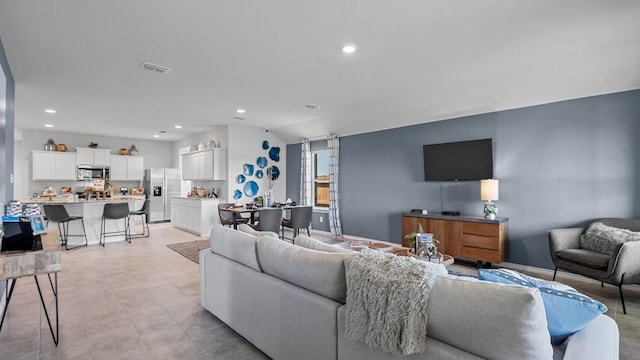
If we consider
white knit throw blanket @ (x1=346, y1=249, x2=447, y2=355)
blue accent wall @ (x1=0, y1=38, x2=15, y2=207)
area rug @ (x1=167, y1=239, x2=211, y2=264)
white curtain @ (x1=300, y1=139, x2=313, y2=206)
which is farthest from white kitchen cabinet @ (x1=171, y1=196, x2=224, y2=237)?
white knit throw blanket @ (x1=346, y1=249, x2=447, y2=355)

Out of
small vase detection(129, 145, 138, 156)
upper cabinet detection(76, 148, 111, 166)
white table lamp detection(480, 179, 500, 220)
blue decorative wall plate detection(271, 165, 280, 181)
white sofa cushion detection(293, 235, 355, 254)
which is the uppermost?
small vase detection(129, 145, 138, 156)

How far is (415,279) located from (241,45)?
8.81ft

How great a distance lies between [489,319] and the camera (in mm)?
1168

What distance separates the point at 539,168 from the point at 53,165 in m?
10.2

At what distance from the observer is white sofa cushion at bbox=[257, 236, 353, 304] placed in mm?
1716

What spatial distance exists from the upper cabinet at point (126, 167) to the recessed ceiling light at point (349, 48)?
Answer: 8.20 meters

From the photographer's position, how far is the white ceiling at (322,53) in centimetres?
242

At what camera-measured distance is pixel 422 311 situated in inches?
50.9

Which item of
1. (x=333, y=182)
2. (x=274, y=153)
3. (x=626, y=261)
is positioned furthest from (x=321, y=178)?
(x=626, y=261)

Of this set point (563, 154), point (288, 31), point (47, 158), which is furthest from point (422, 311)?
point (47, 158)

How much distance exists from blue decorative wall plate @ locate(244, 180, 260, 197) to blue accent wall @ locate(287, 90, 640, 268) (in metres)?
3.30

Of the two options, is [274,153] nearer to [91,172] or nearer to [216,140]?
[216,140]

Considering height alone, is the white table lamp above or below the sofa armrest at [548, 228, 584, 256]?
above

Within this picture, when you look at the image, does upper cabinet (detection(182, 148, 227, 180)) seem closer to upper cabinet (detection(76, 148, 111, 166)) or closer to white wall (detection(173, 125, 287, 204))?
white wall (detection(173, 125, 287, 204))
